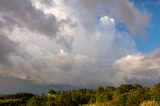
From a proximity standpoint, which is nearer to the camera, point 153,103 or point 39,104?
point 153,103

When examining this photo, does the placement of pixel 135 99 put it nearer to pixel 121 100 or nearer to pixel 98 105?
pixel 121 100

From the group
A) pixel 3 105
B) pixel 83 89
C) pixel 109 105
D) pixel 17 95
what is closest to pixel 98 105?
pixel 109 105

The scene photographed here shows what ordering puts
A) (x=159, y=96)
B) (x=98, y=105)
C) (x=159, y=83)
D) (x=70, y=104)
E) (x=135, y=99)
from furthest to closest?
(x=159, y=83) < (x=70, y=104) < (x=98, y=105) < (x=135, y=99) < (x=159, y=96)

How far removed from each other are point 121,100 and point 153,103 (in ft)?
23.0

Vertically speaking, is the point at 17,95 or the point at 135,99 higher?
the point at 17,95

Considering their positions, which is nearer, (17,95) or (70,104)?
(70,104)

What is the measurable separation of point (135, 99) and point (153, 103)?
6567 millimetres

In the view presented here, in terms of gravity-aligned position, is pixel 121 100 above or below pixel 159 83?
below

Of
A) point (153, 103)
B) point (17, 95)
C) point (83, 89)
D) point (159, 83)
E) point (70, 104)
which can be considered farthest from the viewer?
point (17, 95)

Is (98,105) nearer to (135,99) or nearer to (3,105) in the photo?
(135,99)

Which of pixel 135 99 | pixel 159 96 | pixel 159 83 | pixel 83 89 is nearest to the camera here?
pixel 159 96

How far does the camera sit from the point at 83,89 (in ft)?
337

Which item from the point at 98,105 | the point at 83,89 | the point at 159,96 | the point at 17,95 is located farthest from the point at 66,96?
the point at 17,95

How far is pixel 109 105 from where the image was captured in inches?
1662
